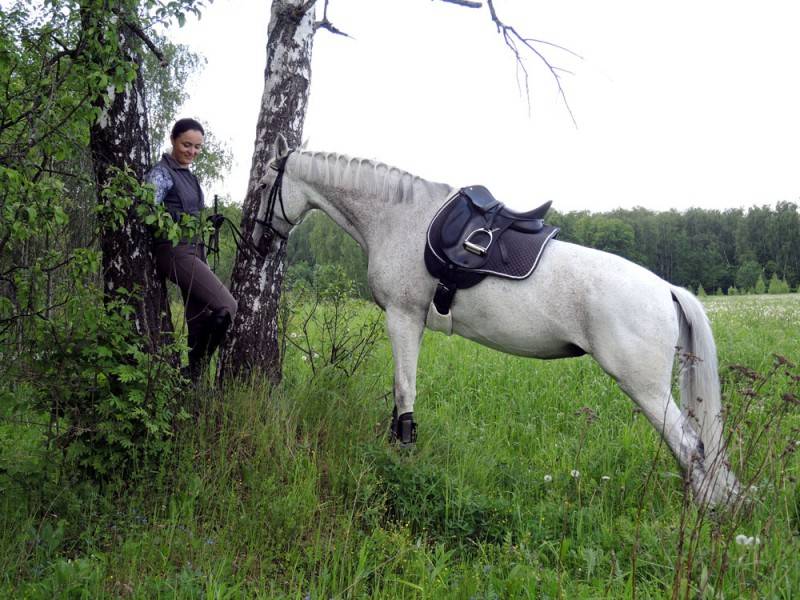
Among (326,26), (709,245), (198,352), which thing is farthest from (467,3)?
(709,245)

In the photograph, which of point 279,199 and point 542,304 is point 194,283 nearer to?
point 279,199

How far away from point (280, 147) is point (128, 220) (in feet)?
4.40

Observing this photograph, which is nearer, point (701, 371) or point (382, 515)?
point (382, 515)

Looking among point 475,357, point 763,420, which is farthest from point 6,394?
point 763,420

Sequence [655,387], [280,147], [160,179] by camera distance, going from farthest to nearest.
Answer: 1. [280,147]
2. [160,179]
3. [655,387]

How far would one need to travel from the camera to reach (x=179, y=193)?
14.4 ft

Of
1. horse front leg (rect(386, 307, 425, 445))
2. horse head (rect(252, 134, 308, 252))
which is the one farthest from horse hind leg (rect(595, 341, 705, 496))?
horse head (rect(252, 134, 308, 252))

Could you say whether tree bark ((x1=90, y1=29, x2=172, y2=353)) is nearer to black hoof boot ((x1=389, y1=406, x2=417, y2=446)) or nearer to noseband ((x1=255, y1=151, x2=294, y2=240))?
noseband ((x1=255, y1=151, x2=294, y2=240))

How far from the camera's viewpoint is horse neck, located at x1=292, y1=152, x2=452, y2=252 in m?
4.39

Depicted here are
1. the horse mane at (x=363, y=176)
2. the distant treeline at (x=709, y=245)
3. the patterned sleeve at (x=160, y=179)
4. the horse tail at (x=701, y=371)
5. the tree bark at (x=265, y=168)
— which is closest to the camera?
the horse tail at (x=701, y=371)

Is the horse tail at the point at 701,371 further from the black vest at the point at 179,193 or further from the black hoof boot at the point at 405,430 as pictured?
the black vest at the point at 179,193

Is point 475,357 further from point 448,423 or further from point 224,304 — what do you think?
point 224,304

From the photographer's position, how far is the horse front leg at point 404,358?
14.2ft

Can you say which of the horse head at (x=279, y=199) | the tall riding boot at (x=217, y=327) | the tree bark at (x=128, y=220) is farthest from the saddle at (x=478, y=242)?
the tree bark at (x=128, y=220)
